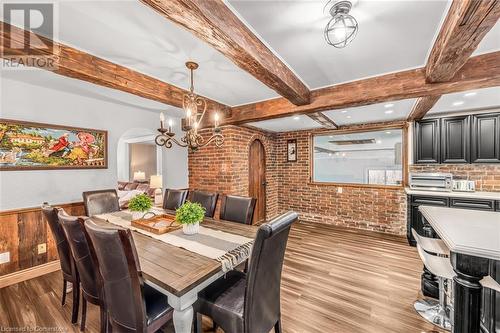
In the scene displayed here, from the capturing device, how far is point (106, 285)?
131cm

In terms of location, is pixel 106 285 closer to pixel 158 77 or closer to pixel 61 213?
pixel 61 213

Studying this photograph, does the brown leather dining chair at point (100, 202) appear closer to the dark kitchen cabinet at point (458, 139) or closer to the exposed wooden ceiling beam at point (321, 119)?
the exposed wooden ceiling beam at point (321, 119)

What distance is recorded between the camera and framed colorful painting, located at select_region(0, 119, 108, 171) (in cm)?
249

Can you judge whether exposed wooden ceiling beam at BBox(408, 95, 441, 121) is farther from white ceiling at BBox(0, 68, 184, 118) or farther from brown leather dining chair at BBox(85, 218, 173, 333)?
white ceiling at BBox(0, 68, 184, 118)

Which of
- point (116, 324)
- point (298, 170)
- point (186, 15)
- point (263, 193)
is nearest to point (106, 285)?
point (116, 324)

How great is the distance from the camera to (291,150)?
5348mm

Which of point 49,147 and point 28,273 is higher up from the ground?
point 49,147

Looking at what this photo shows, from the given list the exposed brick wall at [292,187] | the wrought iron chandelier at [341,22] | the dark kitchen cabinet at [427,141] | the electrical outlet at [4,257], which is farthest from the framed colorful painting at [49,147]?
the dark kitchen cabinet at [427,141]

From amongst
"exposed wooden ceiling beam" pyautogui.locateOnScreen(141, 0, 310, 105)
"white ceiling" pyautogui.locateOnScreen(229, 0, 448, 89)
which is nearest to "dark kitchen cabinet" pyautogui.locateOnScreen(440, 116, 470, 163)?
"white ceiling" pyautogui.locateOnScreen(229, 0, 448, 89)

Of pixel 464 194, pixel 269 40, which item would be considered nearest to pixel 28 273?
pixel 269 40

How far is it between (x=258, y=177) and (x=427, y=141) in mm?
3220

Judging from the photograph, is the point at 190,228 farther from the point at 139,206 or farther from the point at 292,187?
the point at 292,187

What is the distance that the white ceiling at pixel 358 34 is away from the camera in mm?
1298

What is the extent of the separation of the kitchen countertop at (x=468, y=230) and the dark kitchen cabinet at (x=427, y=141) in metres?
1.77
